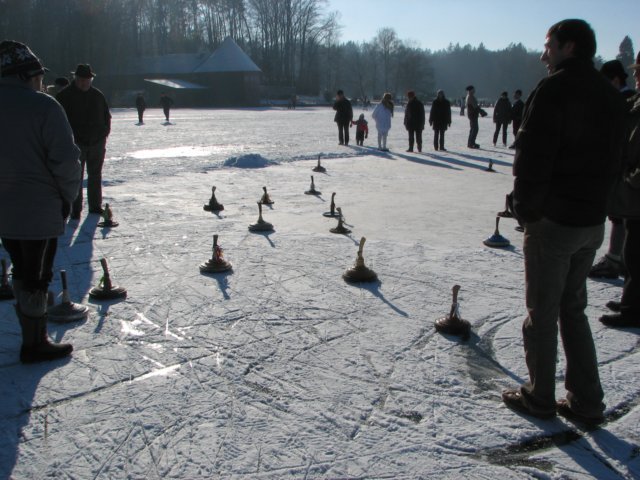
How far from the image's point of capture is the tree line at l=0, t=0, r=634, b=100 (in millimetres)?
64125

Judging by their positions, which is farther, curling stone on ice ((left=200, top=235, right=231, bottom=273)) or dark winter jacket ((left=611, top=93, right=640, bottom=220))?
curling stone on ice ((left=200, top=235, right=231, bottom=273))

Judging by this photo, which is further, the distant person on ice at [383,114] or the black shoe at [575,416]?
the distant person on ice at [383,114]

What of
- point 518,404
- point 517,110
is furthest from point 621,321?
point 517,110

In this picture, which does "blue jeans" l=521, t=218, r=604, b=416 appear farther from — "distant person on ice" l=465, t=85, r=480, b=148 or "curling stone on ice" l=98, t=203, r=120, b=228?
"distant person on ice" l=465, t=85, r=480, b=148

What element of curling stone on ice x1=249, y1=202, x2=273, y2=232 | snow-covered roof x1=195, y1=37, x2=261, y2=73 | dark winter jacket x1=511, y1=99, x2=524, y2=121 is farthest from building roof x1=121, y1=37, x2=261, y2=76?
curling stone on ice x1=249, y1=202, x2=273, y2=232

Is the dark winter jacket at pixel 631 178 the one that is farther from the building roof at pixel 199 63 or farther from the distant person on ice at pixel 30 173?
the building roof at pixel 199 63

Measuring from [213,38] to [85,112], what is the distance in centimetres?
8853

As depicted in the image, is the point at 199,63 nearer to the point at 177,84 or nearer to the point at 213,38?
the point at 177,84

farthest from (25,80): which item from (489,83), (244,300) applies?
(489,83)

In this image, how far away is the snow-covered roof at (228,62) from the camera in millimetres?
61725

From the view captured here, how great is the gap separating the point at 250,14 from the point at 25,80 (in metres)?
91.2

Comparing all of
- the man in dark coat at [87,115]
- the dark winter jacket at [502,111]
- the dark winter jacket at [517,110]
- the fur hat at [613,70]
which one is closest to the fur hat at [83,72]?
the man in dark coat at [87,115]

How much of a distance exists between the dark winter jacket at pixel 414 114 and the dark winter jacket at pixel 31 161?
1399 centimetres

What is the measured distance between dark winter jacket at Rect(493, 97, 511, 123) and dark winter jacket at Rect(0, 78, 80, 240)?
17.1 meters
